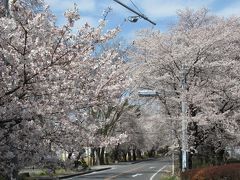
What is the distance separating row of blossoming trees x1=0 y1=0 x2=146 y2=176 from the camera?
18.8ft

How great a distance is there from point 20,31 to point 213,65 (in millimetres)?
17810

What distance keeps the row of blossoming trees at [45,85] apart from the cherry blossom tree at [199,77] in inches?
547

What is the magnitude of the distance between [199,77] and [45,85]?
61.3 ft

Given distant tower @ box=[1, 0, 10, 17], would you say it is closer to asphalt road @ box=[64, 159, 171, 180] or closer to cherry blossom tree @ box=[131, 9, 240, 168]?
cherry blossom tree @ box=[131, 9, 240, 168]

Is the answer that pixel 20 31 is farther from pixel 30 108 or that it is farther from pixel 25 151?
pixel 25 151

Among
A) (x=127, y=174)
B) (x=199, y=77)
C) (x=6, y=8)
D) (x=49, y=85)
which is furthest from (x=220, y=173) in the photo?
(x=127, y=174)

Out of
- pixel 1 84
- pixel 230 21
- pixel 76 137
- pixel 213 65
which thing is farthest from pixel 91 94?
pixel 230 21

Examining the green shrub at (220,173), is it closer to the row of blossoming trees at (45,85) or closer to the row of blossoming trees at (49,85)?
the row of blossoming trees at (49,85)

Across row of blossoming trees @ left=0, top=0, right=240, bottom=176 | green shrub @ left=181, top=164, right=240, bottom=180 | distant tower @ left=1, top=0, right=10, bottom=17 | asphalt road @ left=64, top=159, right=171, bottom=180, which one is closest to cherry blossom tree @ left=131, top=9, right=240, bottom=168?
asphalt road @ left=64, top=159, right=171, bottom=180

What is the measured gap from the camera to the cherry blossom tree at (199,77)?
2238cm

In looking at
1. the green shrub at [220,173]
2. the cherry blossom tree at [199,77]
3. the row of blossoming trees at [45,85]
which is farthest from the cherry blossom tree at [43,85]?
the cherry blossom tree at [199,77]

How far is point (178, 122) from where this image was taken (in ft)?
79.5

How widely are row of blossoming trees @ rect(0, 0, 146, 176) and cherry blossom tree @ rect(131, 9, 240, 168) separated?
13.9m

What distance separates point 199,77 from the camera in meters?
24.1
